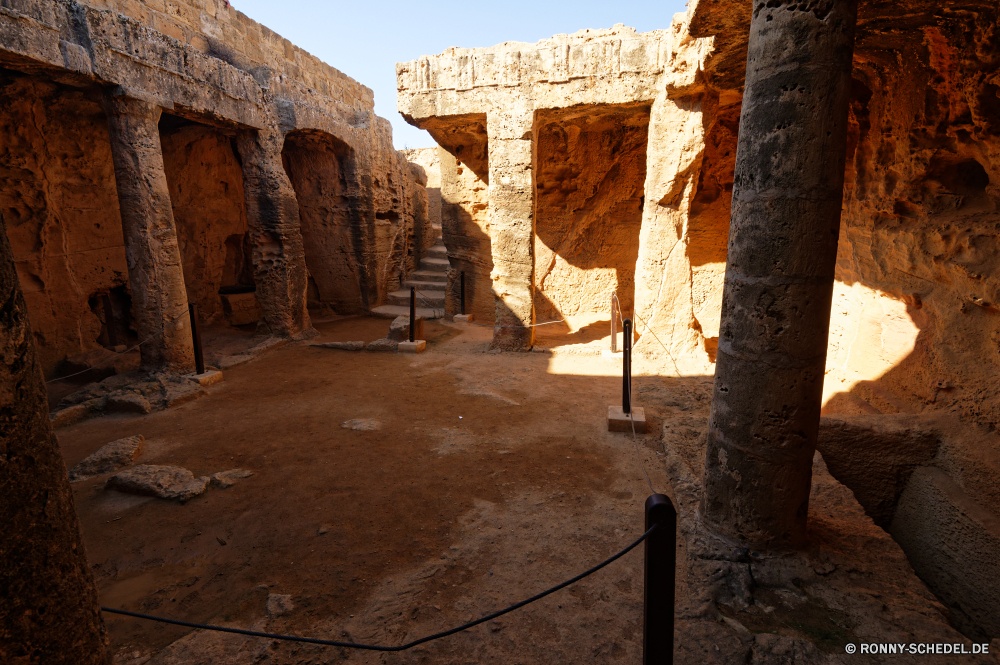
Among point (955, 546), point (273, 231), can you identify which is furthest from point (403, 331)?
point (955, 546)

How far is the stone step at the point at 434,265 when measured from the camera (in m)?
15.0

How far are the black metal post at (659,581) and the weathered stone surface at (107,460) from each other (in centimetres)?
496

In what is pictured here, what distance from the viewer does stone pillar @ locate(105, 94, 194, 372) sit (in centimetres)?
679

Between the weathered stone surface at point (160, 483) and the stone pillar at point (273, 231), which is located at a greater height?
the stone pillar at point (273, 231)

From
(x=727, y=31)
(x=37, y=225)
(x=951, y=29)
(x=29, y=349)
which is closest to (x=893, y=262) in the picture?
(x=951, y=29)

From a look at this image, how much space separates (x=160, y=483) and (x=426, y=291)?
10.1 metres

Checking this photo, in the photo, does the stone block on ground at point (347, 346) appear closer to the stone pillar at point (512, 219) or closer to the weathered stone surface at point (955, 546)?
the stone pillar at point (512, 219)

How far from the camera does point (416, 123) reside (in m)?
8.66

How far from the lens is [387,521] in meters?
3.81

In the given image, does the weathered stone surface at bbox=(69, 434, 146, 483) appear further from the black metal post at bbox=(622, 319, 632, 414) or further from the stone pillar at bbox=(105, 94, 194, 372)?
the black metal post at bbox=(622, 319, 632, 414)

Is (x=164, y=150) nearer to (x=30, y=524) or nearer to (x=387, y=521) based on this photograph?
(x=387, y=521)

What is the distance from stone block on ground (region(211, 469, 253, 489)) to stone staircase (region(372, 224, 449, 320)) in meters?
7.28

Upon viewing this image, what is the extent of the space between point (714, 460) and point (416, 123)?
7462mm

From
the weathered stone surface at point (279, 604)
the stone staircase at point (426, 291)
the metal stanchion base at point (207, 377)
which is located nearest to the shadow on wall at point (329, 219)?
the stone staircase at point (426, 291)
